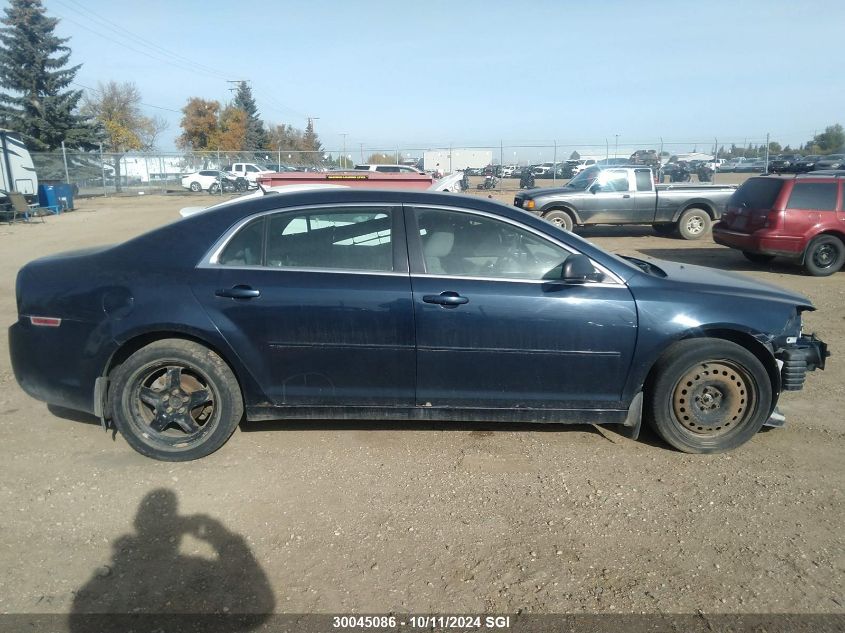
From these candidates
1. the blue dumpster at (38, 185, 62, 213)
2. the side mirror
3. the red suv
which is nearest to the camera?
the side mirror

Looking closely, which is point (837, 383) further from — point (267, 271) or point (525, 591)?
point (267, 271)

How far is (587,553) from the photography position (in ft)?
10.0

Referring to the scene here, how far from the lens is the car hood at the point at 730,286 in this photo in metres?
4.06

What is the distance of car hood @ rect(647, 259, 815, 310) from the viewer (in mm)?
4059

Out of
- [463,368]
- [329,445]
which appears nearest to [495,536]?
[463,368]

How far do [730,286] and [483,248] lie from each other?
166 cm

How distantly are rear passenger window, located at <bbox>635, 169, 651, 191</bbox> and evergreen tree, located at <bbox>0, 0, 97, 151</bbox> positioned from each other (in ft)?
130

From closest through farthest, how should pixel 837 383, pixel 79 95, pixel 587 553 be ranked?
pixel 587 553 → pixel 837 383 → pixel 79 95

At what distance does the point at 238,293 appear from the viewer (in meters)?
3.80

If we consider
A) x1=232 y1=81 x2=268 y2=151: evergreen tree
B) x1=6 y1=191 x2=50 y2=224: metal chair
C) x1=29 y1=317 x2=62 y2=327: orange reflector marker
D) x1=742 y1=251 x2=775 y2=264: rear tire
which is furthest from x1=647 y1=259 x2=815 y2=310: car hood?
x1=232 y1=81 x2=268 y2=151: evergreen tree

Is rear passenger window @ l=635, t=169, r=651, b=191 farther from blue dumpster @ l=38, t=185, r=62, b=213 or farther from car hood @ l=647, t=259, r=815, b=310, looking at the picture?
blue dumpster @ l=38, t=185, r=62, b=213

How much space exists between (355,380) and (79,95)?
155ft

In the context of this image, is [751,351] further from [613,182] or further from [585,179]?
[585,179]

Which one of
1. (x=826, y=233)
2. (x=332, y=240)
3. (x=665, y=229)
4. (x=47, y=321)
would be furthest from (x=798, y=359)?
(x=665, y=229)
